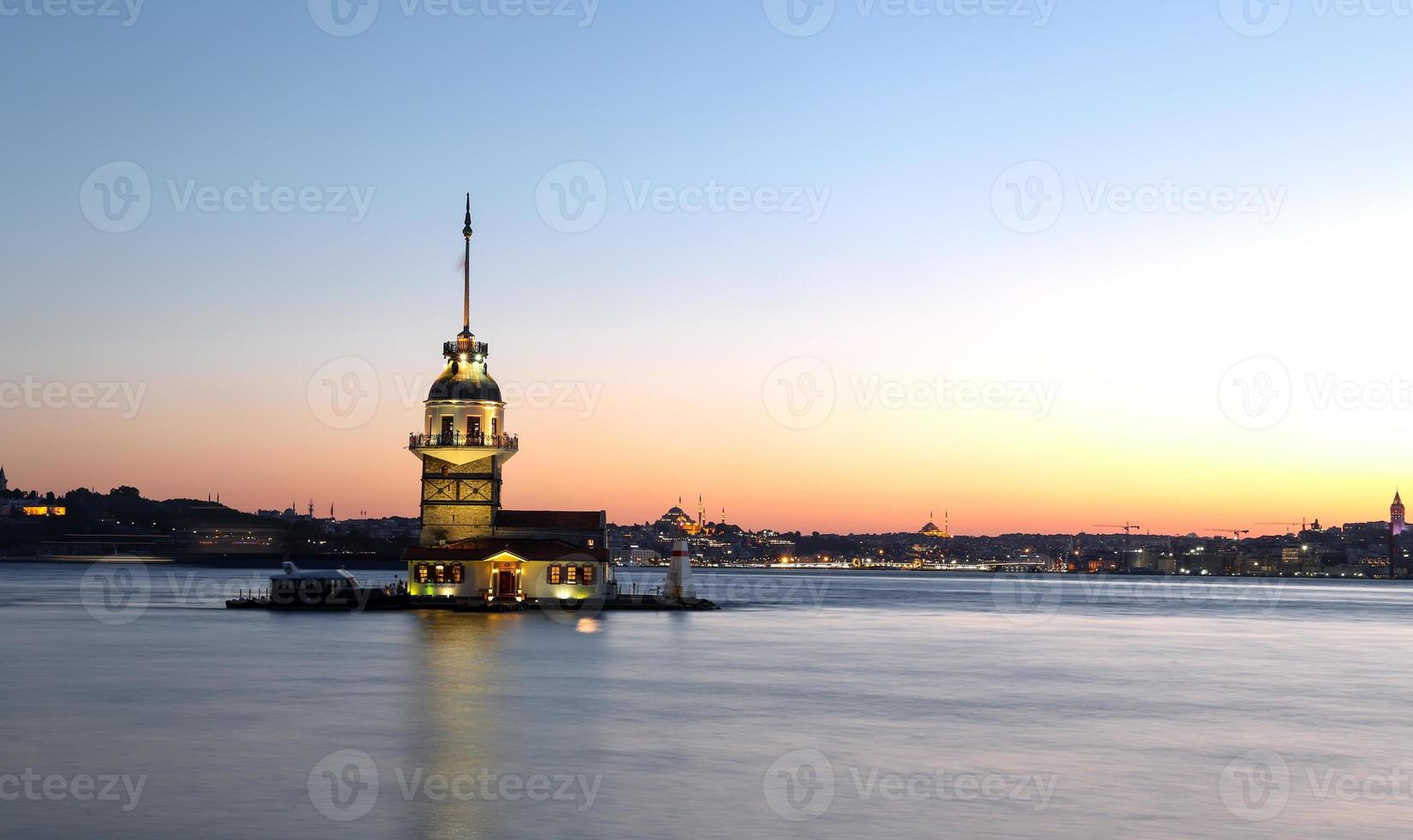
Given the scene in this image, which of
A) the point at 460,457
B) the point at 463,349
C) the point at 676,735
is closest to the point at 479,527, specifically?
the point at 460,457

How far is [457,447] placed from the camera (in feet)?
259

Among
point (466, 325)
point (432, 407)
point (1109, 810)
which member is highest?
point (466, 325)

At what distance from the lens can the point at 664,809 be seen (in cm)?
2397

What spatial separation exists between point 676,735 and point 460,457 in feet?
160

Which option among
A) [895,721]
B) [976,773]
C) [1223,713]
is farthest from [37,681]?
[1223,713]

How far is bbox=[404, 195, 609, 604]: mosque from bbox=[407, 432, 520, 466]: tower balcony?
50mm

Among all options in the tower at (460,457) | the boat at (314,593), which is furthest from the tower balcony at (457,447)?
the boat at (314,593)

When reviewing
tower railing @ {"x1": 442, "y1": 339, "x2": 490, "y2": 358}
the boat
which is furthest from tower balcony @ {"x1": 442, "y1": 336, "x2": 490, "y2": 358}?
the boat

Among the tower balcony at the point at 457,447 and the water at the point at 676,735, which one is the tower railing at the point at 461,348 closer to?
the tower balcony at the point at 457,447

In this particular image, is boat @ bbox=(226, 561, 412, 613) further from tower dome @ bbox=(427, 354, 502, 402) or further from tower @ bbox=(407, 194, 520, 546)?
tower dome @ bbox=(427, 354, 502, 402)

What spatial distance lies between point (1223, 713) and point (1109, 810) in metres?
17.4

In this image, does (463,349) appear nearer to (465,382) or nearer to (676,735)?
(465,382)

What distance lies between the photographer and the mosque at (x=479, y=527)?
7862cm

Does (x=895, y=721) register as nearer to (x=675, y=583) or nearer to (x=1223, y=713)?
(x=1223, y=713)
